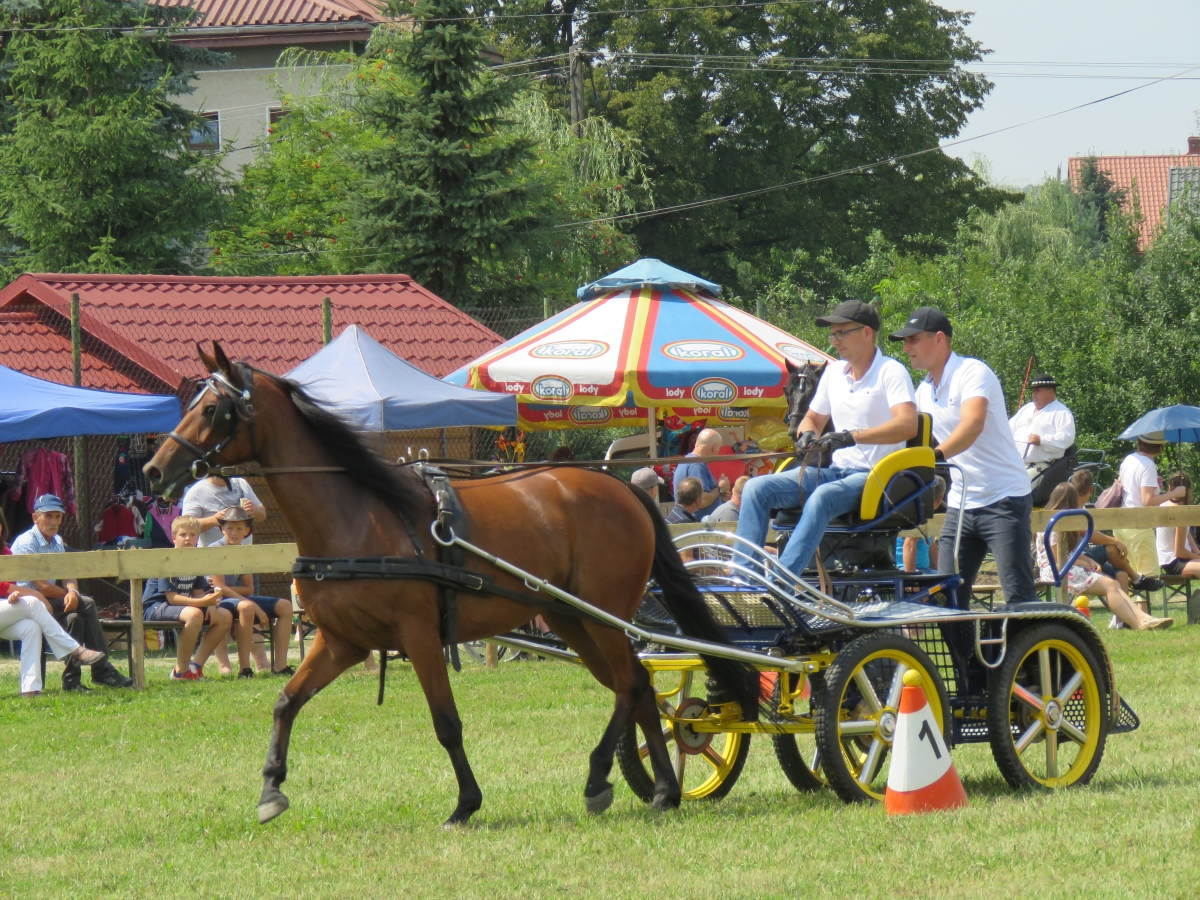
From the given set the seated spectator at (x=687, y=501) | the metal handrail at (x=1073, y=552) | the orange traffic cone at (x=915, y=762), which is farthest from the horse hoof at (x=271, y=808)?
the seated spectator at (x=687, y=501)

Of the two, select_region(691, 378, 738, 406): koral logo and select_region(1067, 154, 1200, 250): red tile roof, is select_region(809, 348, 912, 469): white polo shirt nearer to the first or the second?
select_region(691, 378, 738, 406): koral logo

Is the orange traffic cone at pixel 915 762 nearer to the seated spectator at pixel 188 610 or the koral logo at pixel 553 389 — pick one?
the seated spectator at pixel 188 610

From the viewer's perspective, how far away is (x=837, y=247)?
137ft

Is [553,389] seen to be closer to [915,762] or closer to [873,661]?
[873,661]

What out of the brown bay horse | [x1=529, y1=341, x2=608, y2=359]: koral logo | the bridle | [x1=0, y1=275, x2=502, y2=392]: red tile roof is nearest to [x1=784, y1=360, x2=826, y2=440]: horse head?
the brown bay horse

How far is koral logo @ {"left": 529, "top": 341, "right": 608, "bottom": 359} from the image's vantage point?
15312 mm

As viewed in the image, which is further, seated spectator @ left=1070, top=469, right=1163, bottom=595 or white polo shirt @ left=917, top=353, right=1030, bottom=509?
seated spectator @ left=1070, top=469, right=1163, bottom=595

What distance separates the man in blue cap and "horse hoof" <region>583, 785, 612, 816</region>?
636 centimetres

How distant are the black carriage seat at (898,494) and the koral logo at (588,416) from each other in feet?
34.7

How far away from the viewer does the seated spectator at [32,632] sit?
37.5ft

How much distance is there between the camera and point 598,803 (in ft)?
21.5

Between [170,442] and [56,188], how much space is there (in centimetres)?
2083

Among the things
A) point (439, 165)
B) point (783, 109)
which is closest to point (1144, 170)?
point (783, 109)

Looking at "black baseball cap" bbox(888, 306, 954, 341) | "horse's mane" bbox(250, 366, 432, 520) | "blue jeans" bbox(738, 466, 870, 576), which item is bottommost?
"blue jeans" bbox(738, 466, 870, 576)
